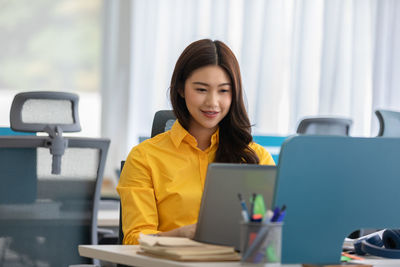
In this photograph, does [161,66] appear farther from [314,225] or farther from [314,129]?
[314,225]

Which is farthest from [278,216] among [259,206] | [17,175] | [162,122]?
[17,175]

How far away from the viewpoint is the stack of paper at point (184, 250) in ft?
4.88

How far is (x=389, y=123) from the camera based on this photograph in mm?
2977

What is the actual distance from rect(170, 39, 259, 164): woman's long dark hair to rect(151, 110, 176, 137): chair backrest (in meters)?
0.09

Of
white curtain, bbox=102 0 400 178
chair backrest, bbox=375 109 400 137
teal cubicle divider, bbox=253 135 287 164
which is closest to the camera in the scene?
chair backrest, bbox=375 109 400 137

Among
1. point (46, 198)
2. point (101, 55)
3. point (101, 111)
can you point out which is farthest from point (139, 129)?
point (46, 198)

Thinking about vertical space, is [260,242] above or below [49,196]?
above

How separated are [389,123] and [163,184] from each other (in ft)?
4.40

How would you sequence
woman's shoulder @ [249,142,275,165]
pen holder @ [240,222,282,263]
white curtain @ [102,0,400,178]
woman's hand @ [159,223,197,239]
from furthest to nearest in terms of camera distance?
white curtain @ [102,0,400,178] < woman's shoulder @ [249,142,275,165] < woman's hand @ [159,223,197,239] < pen holder @ [240,222,282,263]

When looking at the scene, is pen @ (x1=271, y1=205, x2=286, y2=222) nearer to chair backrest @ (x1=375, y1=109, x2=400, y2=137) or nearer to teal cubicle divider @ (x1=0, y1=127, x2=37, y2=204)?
teal cubicle divider @ (x1=0, y1=127, x2=37, y2=204)

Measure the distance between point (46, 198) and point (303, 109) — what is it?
10.5ft

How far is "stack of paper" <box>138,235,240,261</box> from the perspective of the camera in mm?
1488

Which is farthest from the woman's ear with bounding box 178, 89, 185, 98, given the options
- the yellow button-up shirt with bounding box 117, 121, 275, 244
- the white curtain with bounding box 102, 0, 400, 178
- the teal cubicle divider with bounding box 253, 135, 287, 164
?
the white curtain with bounding box 102, 0, 400, 178

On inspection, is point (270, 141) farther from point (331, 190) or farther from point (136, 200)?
point (331, 190)
